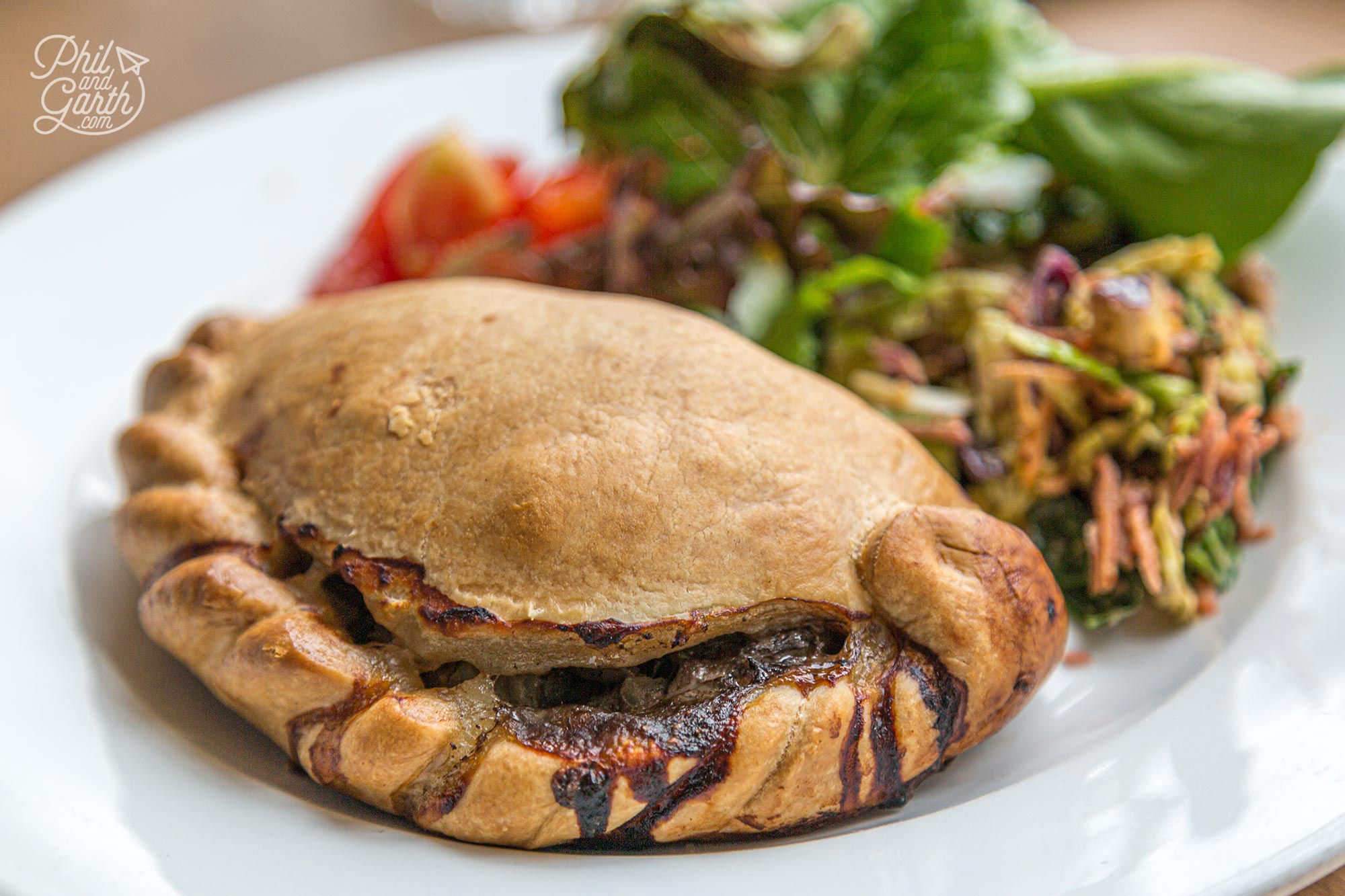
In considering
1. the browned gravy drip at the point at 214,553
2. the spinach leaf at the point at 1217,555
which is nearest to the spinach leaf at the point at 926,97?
the spinach leaf at the point at 1217,555

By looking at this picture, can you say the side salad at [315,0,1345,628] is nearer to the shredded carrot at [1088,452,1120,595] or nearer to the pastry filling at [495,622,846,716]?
the shredded carrot at [1088,452,1120,595]

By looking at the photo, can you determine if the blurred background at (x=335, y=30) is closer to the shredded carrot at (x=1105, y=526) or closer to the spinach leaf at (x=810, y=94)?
the spinach leaf at (x=810, y=94)

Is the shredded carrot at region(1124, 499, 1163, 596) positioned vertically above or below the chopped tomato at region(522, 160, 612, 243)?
below

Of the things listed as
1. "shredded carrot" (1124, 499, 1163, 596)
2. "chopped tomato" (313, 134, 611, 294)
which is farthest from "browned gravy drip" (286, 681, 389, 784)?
"chopped tomato" (313, 134, 611, 294)

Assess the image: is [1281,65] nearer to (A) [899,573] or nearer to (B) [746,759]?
(A) [899,573]

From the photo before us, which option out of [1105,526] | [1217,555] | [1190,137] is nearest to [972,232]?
[1190,137]
